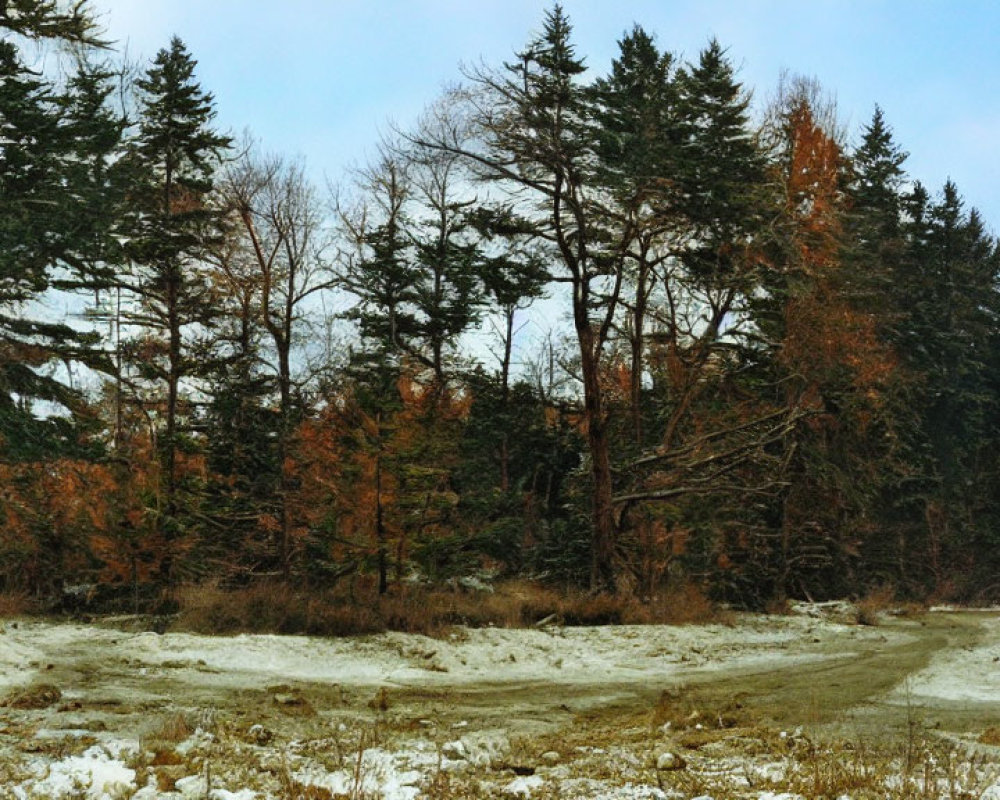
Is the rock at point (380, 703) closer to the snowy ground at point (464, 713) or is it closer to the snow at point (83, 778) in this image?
the snowy ground at point (464, 713)

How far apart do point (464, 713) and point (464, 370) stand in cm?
2521

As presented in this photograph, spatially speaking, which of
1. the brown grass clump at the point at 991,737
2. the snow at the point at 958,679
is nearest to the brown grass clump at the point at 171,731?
the snow at the point at 958,679

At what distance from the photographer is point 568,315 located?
3459 cm

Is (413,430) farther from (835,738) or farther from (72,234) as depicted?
(835,738)

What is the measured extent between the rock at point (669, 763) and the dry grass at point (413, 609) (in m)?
9.30

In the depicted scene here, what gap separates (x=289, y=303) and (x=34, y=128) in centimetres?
1023

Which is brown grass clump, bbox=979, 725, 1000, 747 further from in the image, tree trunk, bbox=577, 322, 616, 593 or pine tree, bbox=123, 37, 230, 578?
pine tree, bbox=123, 37, 230, 578

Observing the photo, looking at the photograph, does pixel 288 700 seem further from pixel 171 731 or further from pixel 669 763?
pixel 669 763

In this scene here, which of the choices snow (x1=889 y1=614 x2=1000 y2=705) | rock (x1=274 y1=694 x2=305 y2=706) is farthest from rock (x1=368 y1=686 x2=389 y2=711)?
snow (x1=889 y1=614 x2=1000 y2=705)

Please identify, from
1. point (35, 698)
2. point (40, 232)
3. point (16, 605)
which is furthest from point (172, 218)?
point (35, 698)

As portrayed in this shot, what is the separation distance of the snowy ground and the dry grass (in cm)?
87

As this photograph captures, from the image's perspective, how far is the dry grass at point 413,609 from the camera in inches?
618

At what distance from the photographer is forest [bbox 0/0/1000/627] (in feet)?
68.5

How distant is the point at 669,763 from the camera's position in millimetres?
6863
